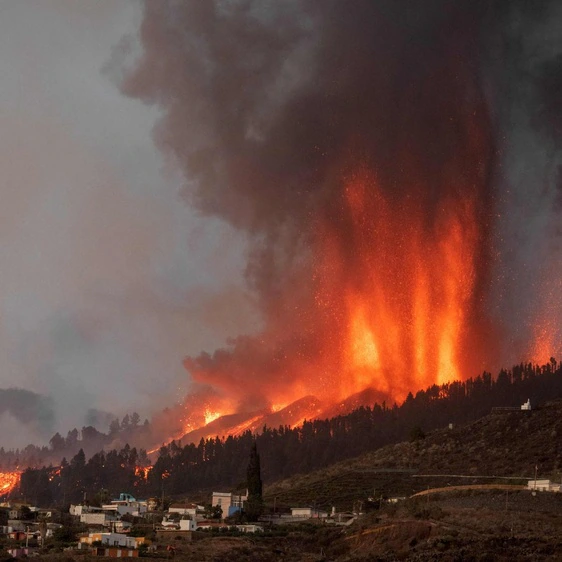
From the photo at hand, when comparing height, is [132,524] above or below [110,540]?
above

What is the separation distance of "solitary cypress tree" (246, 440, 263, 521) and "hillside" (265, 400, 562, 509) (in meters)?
3.98

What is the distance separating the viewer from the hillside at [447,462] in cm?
11962

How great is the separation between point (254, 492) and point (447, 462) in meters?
25.7

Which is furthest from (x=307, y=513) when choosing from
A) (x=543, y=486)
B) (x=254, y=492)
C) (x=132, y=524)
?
(x=543, y=486)

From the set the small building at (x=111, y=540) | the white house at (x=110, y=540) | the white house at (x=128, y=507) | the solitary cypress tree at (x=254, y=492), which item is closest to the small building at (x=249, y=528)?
the solitary cypress tree at (x=254, y=492)

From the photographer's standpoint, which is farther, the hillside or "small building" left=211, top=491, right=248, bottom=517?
"small building" left=211, top=491, right=248, bottom=517

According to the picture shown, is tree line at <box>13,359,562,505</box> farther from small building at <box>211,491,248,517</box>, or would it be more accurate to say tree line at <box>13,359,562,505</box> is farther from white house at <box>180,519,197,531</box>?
white house at <box>180,519,197,531</box>

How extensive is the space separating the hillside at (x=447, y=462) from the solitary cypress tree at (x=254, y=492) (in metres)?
3.98

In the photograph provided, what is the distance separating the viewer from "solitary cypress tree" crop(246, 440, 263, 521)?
373ft

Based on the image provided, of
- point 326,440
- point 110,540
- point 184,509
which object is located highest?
point 326,440

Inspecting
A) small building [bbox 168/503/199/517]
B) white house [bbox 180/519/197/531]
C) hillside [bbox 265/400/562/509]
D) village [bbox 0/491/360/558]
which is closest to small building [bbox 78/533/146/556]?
village [bbox 0/491/360/558]

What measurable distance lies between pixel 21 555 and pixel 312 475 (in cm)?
7072

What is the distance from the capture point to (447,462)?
132 metres

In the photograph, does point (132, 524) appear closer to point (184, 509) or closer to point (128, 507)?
point (184, 509)
